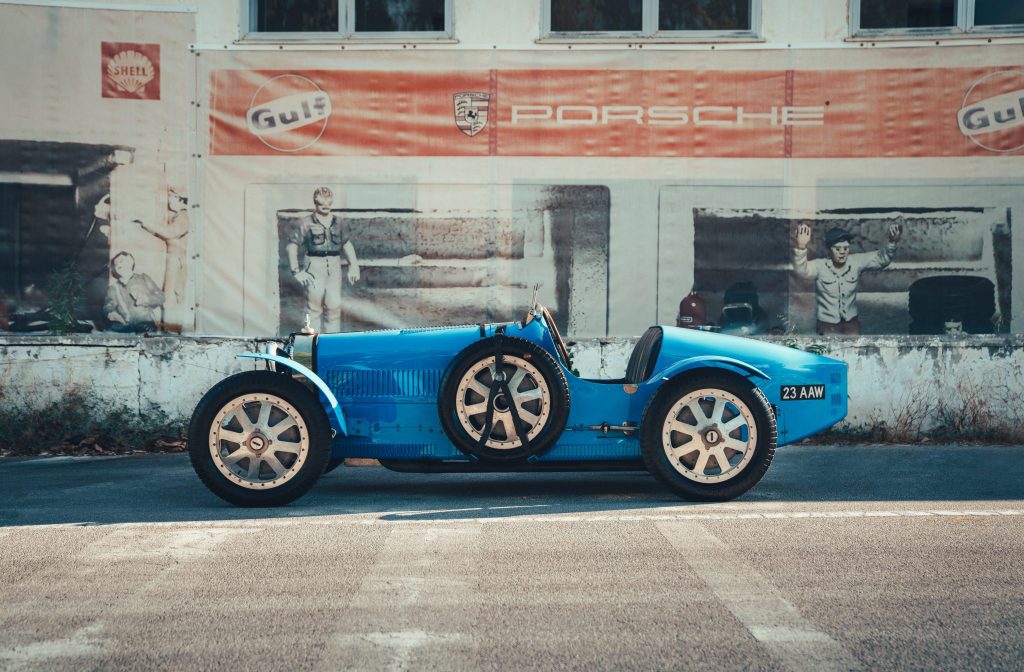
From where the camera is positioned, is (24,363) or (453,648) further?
(24,363)

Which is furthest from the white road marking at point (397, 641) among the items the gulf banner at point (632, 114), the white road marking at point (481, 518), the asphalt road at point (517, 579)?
the gulf banner at point (632, 114)

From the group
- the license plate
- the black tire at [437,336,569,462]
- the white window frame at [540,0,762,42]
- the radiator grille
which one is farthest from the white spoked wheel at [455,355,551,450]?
the white window frame at [540,0,762,42]

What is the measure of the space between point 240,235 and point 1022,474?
7550 millimetres

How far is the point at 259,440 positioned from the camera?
7.15 m

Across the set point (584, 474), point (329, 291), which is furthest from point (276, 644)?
point (329, 291)

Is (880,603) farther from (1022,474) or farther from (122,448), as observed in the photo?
(122,448)

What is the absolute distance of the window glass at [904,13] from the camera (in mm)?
11789

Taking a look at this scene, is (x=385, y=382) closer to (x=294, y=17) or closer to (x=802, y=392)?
(x=802, y=392)

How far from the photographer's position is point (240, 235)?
11938mm

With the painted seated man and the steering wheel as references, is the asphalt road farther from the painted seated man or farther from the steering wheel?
the painted seated man

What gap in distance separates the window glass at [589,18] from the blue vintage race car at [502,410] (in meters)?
5.21

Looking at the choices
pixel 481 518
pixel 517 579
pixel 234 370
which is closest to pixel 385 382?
pixel 481 518

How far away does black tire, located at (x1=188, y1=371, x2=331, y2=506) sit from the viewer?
713 cm

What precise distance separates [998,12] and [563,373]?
717cm
